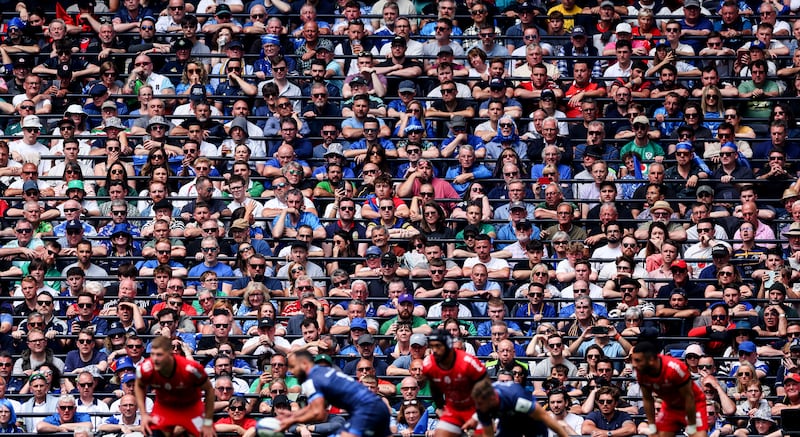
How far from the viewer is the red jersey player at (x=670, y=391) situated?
1733cm

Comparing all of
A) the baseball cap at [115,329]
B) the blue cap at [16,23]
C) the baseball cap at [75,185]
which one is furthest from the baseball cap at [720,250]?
the blue cap at [16,23]

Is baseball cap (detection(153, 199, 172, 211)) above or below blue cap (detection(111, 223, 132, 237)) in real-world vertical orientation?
above

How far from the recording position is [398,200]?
2325cm

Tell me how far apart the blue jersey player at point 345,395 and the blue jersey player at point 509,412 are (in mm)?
1063

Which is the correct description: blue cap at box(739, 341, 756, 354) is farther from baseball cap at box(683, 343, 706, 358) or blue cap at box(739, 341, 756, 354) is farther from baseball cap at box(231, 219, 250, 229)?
baseball cap at box(231, 219, 250, 229)

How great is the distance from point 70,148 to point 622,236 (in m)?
8.92

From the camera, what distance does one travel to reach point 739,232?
22812mm

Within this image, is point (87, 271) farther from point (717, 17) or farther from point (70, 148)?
point (717, 17)

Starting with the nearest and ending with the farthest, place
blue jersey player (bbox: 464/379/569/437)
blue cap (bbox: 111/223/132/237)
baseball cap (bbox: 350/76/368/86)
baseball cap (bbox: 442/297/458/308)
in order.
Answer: blue jersey player (bbox: 464/379/569/437) → baseball cap (bbox: 442/297/458/308) → blue cap (bbox: 111/223/132/237) → baseball cap (bbox: 350/76/368/86)

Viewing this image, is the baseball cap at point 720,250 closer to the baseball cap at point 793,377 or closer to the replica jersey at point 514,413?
the baseball cap at point 793,377

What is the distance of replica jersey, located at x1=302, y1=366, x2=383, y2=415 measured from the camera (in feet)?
53.4

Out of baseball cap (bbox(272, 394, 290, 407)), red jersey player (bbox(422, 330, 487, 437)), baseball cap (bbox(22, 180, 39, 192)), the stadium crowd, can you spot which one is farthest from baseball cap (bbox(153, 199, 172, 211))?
red jersey player (bbox(422, 330, 487, 437))

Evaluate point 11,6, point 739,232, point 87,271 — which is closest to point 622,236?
point 739,232

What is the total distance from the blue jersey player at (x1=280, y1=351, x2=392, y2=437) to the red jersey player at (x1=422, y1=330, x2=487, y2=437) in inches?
42.3
